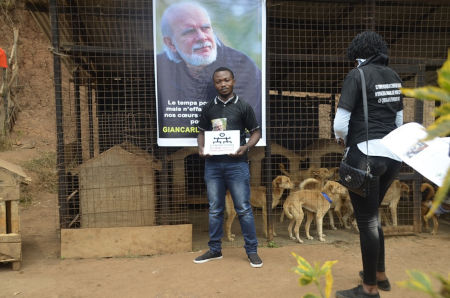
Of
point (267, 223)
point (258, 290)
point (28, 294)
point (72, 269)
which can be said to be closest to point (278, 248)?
point (267, 223)

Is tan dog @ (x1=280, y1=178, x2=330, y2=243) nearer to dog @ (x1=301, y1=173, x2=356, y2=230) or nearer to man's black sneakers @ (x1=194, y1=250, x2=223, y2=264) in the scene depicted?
dog @ (x1=301, y1=173, x2=356, y2=230)

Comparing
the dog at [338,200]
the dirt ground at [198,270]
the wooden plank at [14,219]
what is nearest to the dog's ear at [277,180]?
the dog at [338,200]

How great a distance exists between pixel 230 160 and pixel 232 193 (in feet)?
1.31

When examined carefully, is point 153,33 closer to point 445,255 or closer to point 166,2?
point 166,2

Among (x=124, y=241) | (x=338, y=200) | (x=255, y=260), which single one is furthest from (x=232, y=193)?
(x=338, y=200)

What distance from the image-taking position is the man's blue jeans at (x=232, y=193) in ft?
12.4

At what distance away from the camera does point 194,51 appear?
13.7 feet

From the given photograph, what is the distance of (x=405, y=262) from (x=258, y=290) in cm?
196

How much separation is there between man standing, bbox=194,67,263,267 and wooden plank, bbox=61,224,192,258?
656 millimetres

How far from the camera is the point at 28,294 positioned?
3236 mm

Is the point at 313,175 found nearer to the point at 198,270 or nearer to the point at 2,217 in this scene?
the point at 198,270

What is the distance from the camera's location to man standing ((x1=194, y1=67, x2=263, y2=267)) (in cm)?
374

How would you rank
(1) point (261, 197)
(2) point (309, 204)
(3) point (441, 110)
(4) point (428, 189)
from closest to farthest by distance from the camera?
(3) point (441, 110) → (2) point (309, 204) → (1) point (261, 197) → (4) point (428, 189)

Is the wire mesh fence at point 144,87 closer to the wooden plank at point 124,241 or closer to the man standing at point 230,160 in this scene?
the wooden plank at point 124,241
